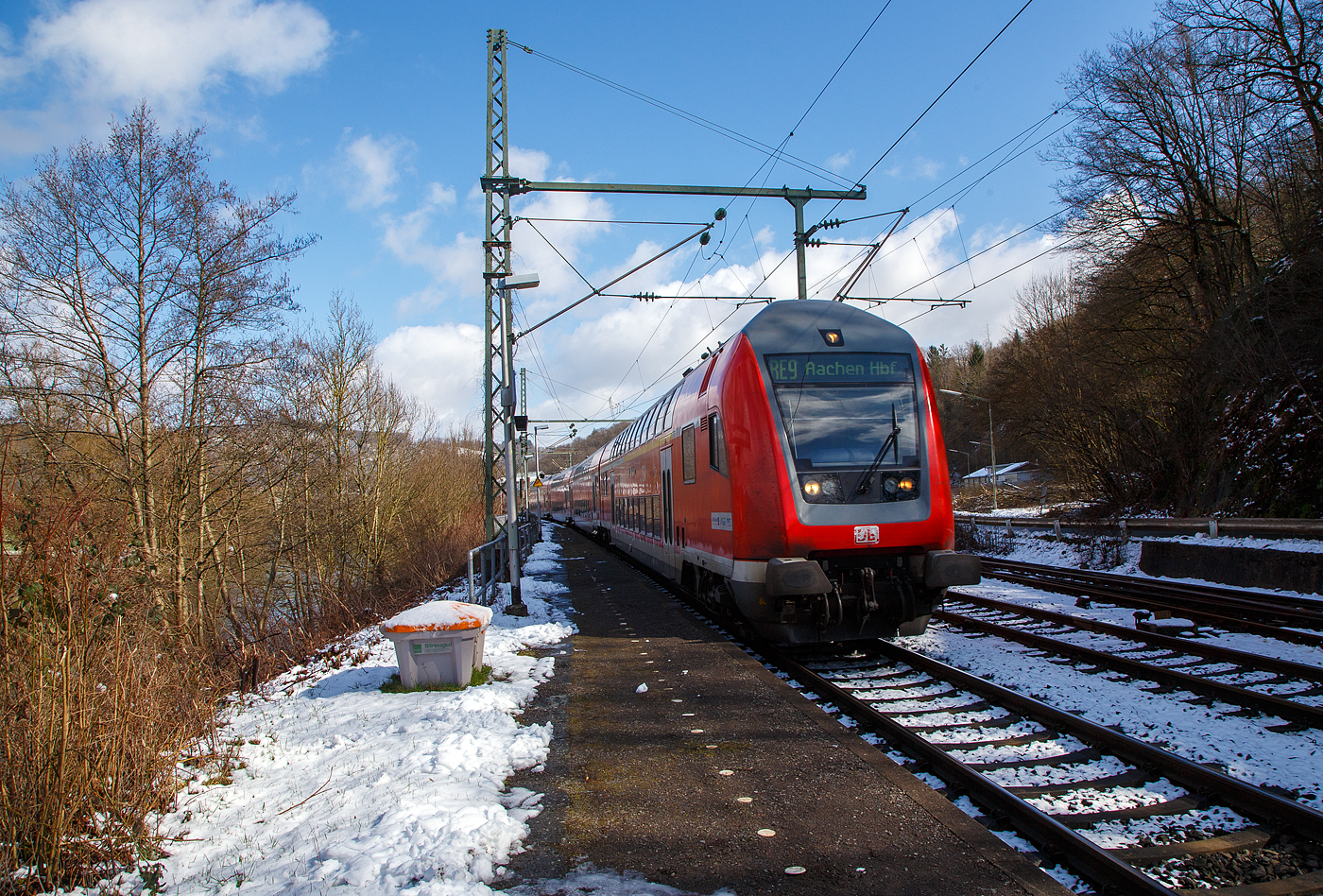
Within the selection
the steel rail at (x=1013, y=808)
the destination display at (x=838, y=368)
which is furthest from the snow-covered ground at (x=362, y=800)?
the destination display at (x=838, y=368)

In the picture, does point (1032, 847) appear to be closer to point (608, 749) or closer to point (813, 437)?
point (608, 749)

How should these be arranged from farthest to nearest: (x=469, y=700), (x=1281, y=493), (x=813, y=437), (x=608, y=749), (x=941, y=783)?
(x=1281, y=493) → (x=813, y=437) → (x=469, y=700) → (x=608, y=749) → (x=941, y=783)

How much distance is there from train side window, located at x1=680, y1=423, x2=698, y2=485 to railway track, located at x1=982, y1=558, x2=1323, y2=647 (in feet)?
18.5

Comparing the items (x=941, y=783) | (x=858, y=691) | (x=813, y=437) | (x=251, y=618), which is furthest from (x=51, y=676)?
(x=251, y=618)

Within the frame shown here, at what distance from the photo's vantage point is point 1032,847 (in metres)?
3.67

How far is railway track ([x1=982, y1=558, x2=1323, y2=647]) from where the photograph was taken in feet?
26.7

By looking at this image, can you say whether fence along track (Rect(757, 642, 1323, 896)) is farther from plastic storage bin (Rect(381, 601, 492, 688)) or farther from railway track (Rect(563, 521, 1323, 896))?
plastic storage bin (Rect(381, 601, 492, 688))

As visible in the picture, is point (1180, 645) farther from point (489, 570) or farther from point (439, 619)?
point (489, 570)

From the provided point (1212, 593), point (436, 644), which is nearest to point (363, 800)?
point (436, 644)

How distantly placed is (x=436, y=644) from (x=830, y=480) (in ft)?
13.2

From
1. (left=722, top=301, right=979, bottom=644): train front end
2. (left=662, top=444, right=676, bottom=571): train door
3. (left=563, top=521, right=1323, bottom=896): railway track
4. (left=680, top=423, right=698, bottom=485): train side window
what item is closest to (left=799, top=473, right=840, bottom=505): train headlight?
(left=722, top=301, right=979, bottom=644): train front end

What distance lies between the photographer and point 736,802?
4293mm

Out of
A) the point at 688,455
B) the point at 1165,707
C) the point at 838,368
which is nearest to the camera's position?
the point at 1165,707

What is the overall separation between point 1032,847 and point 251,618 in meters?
11.7
